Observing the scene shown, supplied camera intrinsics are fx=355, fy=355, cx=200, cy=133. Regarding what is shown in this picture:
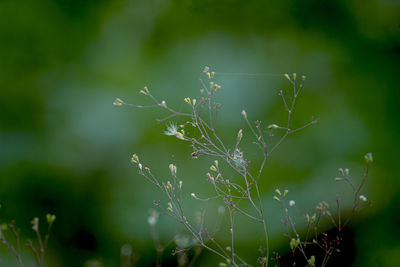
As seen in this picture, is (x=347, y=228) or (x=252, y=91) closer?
(x=347, y=228)

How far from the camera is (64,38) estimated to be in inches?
→ 42.6

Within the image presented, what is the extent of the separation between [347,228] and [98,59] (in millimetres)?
834

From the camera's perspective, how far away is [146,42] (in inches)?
42.4

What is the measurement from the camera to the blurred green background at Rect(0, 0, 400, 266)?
90cm

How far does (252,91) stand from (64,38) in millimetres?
594

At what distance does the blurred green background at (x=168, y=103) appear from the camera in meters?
→ 0.90

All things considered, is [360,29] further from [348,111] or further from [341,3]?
[348,111]

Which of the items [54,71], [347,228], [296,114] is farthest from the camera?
[54,71]

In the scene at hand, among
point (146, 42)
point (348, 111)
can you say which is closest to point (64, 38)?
point (146, 42)

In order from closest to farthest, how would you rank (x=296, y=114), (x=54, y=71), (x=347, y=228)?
(x=347, y=228), (x=296, y=114), (x=54, y=71)

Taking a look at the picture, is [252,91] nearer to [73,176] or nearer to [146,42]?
[146,42]

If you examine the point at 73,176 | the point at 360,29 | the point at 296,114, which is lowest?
the point at 73,176

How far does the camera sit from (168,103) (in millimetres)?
1020

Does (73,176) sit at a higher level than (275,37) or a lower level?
lower
